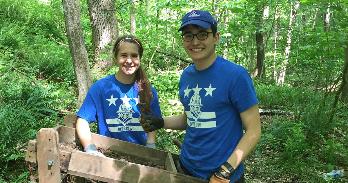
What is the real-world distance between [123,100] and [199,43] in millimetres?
1212

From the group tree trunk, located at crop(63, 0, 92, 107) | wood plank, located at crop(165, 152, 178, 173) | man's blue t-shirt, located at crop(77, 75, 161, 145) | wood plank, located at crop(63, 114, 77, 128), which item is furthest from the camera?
tree trunk, located at crop(63, 0, 92, 107)

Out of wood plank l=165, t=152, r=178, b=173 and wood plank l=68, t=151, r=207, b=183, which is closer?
wood plank l=68, t=151, r=207, b=183

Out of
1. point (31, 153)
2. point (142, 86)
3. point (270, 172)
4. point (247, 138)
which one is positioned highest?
point (142, 86)

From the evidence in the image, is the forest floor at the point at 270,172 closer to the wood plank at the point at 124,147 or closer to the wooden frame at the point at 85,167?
the wood plank at the point at 124,147

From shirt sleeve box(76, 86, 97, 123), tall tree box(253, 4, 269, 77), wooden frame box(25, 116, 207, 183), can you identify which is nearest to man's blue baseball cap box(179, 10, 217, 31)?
wooden frame box(25, 116, 207, 183)

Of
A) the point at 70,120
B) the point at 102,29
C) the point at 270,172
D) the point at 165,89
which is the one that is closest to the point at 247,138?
the point at 70,120

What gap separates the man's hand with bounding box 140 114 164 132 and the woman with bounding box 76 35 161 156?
116mm

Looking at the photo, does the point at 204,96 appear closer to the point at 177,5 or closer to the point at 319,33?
the point at 319,33

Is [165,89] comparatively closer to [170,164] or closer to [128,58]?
[128,58]

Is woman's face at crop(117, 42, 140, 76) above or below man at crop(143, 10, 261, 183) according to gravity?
above

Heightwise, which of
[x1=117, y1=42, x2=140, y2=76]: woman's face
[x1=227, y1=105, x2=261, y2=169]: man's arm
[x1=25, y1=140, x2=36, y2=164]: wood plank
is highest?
[x1=117, y1=42, x2=140, y2=76]: woman's face

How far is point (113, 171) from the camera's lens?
2.59 meters

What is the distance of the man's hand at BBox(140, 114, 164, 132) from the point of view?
3.29 meters

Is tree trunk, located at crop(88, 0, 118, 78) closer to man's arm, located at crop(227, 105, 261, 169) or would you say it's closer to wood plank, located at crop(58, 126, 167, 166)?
wood plank, located at crop(58, 126, 167, 166)
